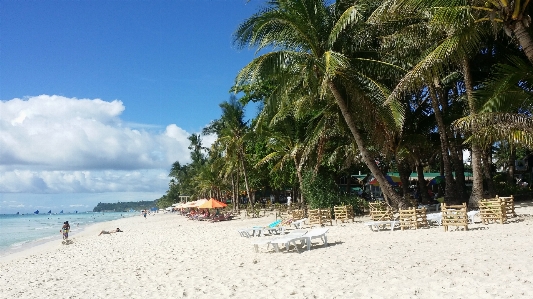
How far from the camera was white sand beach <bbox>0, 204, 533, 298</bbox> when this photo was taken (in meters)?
6.10

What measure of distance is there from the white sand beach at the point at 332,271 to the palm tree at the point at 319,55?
470 cm

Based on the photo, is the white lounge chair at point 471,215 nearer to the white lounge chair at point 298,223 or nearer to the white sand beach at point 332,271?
the white sand beach at point 332,271

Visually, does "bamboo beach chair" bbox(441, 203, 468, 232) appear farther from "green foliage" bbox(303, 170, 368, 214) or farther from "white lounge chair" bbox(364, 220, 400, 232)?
"green foliage" bbox(303, 170, 368, 214)

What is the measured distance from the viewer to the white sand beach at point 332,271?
20.0ft

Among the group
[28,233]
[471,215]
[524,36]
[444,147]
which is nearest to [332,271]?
[524,36]

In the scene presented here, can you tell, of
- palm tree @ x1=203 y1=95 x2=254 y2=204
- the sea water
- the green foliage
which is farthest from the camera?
palm tree @ x1=203 y1=95 x2=254 y2=204

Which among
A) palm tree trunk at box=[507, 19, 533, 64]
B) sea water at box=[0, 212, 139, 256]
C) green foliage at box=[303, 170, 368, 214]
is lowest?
sea water at box=[0, 212, 139, 256]

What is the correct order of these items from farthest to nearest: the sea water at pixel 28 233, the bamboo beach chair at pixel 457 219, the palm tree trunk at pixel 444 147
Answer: the sea water at pixel 28 233, the palm tree trunk at pixel 444 147, the bamboo beach chair at pixel 457 219

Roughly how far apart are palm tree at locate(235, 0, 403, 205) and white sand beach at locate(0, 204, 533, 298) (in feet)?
15.4

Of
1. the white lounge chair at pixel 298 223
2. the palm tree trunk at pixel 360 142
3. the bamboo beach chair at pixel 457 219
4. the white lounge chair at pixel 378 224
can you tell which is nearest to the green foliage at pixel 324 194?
the white lounge chair at pixel 298 223

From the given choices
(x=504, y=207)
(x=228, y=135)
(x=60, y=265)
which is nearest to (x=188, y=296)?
(x=60, y=265)

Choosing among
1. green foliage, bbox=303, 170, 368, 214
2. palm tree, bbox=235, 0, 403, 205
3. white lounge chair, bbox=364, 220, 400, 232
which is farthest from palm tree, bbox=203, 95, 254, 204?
white lounge chair, bbox=364, 220, 400, 232

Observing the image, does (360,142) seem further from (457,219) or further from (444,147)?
(457,219)

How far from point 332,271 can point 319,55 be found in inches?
357
